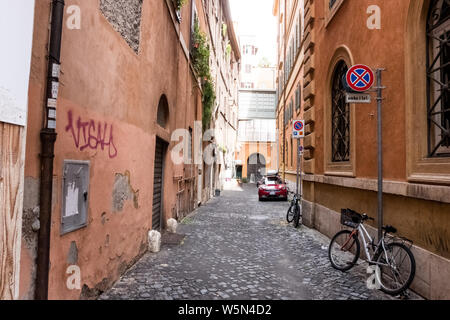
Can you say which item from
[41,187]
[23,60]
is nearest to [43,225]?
[41,187]

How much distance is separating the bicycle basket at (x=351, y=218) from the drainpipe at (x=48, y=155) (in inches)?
191

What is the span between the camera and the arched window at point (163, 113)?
8.54m

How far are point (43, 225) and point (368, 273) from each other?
4.82m

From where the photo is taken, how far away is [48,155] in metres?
3.04

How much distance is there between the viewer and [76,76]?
3643 mm

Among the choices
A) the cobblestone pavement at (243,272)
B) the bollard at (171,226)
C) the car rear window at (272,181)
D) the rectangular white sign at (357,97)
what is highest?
the rectangular white sign at (357,97)

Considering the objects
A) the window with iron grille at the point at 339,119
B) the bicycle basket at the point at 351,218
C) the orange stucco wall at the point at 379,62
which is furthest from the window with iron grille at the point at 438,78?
the window with iron grille at the point at 339,119

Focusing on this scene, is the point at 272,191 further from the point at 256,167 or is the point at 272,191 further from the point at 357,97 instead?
the point at 256,167

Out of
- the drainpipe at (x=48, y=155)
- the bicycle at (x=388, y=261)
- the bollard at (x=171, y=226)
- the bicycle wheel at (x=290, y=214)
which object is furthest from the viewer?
the bicycle wheel at (x=290, y=214)

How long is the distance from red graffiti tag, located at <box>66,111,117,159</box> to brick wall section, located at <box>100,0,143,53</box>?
5.16ft

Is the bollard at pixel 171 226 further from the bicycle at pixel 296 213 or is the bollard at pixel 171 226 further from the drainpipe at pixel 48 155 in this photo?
the drainpipe at pixel 48 155

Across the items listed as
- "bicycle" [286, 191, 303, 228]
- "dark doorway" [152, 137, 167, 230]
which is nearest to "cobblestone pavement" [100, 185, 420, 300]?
"dark doorway" [152, 137, 167, 230]

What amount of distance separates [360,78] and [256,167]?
35839mm

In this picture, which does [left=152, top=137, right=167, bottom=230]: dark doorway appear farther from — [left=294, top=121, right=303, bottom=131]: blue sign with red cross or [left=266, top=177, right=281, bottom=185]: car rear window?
[left=266, top=177, right=281, bottom=185]: car rear window
